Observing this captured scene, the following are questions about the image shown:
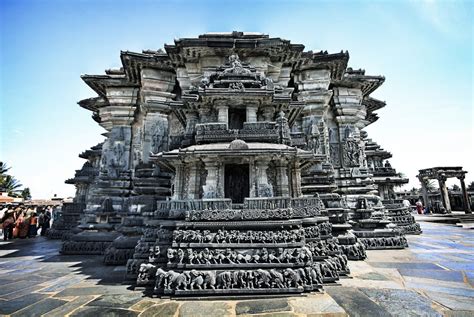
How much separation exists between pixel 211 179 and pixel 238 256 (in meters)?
2.06

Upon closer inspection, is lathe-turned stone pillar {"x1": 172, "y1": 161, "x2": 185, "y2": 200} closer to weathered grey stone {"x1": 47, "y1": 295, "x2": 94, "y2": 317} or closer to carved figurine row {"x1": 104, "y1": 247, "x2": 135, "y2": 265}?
weathered grey stone {"x1": 47, "y1": 295, "x2": 94, "y2": 317}

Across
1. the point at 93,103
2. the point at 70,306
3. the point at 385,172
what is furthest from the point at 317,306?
the point at 93,103

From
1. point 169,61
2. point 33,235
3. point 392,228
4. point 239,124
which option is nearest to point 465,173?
point 392,228

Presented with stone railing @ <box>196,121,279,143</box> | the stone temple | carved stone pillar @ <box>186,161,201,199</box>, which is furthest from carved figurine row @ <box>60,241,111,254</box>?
stone railing @ <box>196,121,279,143</box>

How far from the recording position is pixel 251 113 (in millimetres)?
7332

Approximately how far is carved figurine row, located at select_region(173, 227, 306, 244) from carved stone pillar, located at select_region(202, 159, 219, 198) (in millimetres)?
1007

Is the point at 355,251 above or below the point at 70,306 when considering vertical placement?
above

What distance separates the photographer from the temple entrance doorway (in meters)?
6.88

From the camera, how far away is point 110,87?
12531 millimetres

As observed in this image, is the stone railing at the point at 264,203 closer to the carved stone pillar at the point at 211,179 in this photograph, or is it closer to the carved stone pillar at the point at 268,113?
the carved stone pillar at the point at 211,179

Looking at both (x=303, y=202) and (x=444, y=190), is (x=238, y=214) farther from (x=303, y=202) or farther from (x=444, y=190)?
(x=444, y=190)

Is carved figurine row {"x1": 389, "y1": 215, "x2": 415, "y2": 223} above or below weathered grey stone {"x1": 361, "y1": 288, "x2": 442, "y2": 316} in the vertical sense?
above

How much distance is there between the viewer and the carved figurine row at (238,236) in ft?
17.4

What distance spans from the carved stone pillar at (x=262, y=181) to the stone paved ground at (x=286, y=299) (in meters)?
2.41
